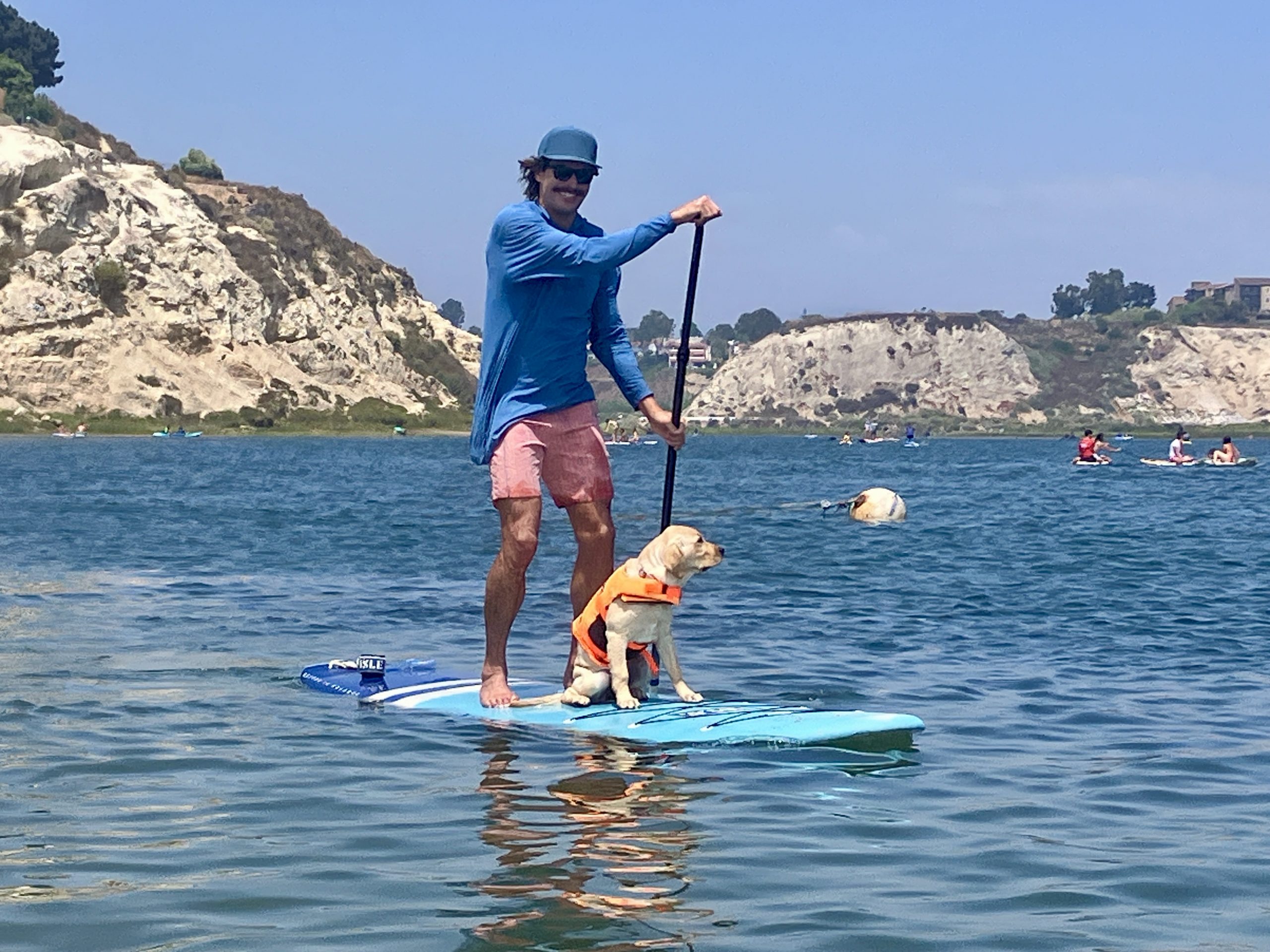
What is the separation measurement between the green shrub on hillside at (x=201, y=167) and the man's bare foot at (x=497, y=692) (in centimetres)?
Result: 11740

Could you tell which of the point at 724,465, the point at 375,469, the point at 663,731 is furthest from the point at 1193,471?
the point at 663,731

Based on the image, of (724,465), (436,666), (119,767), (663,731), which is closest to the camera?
(119,767)

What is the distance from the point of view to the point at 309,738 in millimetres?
8883

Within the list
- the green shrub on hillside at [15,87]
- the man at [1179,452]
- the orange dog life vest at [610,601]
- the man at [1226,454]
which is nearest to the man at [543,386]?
the orange dog life vest at [610,601]

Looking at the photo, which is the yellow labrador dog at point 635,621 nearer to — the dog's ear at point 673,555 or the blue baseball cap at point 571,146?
the dog's ear at point 673,555

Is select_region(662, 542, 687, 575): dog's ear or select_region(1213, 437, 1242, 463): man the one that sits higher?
select_region(1213, 437, 1242, 463): man

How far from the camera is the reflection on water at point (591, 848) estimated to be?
18.1ft

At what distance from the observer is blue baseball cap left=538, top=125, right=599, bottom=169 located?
8.90 m

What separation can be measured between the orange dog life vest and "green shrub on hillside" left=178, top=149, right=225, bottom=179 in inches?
4638

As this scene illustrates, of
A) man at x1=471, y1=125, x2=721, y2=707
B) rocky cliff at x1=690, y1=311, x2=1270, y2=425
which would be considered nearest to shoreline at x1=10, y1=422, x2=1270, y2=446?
rocky cliff at x1=690, y1=311, x2=1270, y2=425

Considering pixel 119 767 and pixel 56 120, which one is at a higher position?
pixel 56 120

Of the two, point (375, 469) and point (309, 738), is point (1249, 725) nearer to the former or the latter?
point (309, 738)

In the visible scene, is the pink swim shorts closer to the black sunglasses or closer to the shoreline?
the black sunglasses

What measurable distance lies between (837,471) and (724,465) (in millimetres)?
8905
